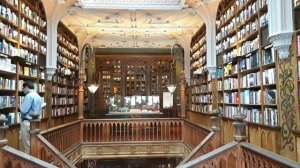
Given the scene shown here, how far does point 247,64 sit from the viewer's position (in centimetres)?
617

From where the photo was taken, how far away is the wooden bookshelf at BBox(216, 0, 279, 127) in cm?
527

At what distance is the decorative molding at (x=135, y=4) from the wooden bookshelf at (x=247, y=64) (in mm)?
1301

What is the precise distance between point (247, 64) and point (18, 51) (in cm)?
456

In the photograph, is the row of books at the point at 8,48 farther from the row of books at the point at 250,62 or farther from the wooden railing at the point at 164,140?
the row of books at the point at 250,62

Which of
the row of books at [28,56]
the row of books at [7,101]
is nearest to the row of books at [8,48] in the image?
the row of books at [28,56]

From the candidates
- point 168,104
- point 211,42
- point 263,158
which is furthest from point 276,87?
point 168,104

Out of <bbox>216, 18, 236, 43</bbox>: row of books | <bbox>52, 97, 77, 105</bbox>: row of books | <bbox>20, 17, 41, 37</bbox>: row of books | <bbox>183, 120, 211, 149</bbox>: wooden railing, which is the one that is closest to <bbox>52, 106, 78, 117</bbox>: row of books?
<bbox>52, 97, 77, 105</bbox>: row of books

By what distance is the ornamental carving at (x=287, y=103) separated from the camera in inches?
175

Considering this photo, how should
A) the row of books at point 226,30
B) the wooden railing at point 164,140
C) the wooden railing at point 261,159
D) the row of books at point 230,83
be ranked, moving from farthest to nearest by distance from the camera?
the row of books at point 226,30, the row of books at point 230,83, the wooden railing at point 164,140, the wooden railing at point 261,159

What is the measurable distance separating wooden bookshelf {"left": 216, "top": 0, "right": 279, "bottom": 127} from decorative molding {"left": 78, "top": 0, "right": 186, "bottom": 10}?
130 centimetres

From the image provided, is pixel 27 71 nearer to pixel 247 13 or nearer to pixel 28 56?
pixel 28 56

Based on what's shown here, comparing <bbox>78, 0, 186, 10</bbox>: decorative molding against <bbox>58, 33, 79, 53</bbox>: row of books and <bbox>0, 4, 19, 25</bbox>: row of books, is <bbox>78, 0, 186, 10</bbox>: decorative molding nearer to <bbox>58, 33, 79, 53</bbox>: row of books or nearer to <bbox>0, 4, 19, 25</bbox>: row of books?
<bbox>58, 33, 79, 53</bbox>: row of books

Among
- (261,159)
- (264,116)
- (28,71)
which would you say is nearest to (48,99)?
(28,71)

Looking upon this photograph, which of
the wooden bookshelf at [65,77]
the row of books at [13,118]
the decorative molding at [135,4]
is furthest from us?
the wooden bookshelf at [65,77]
